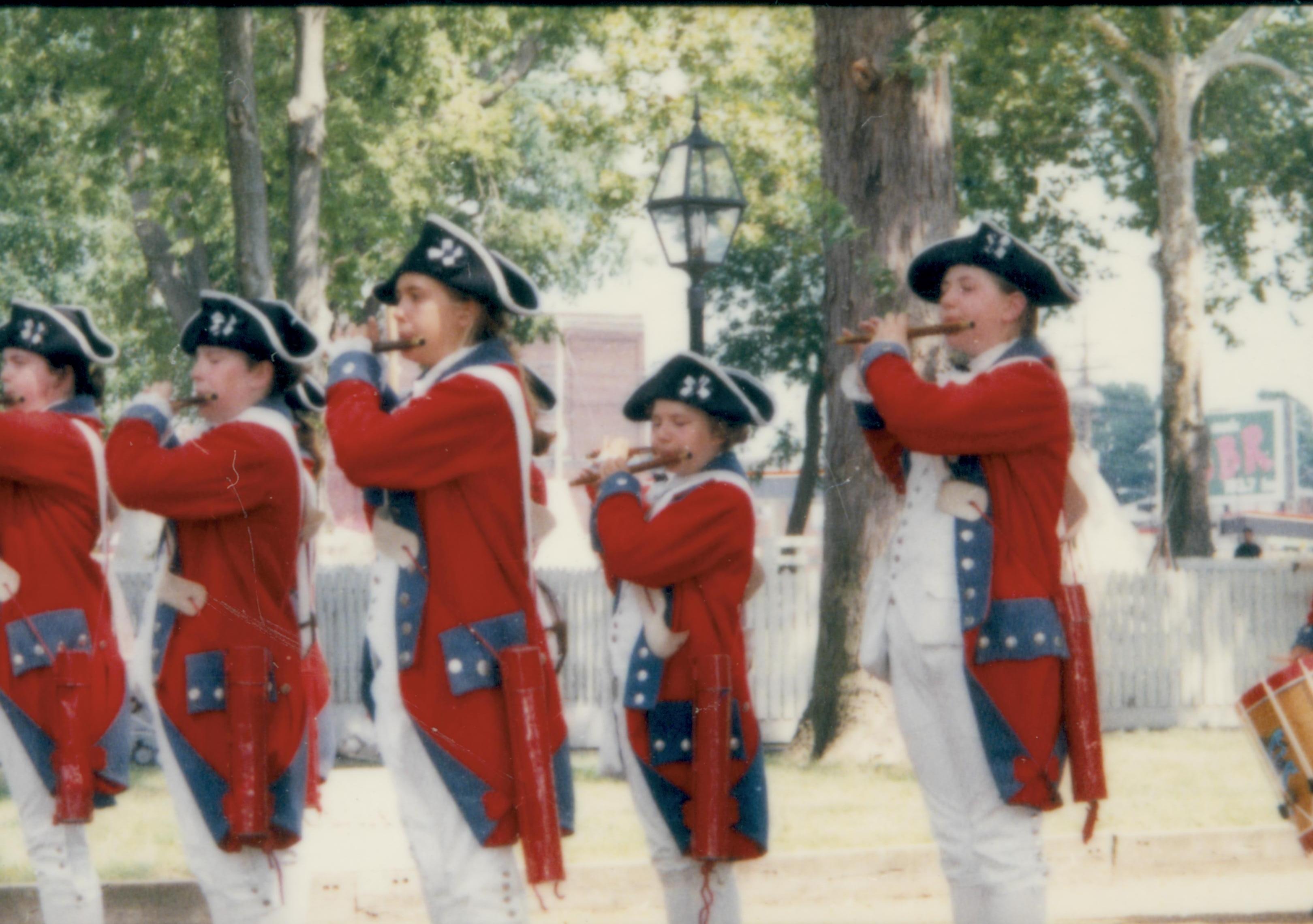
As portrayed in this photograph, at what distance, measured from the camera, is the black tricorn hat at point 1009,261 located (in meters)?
4.57

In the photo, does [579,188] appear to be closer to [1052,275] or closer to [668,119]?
[668,119]

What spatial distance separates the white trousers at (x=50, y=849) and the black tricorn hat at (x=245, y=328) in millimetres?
1366

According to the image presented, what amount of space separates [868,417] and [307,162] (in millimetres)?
6908

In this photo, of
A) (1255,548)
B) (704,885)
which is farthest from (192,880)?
(1255,548)

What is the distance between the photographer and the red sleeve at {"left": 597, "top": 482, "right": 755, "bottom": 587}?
4.83 metres

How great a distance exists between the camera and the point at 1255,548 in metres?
19.5

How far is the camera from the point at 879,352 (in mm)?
4492

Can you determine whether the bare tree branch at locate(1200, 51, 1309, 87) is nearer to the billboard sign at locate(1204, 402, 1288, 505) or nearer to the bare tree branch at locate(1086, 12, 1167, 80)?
the bare tree branch at locate(1086, 12, 1167, 80)

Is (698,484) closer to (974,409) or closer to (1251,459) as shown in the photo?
(974,409)


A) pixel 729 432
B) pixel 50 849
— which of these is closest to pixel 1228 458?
pixel 729 432

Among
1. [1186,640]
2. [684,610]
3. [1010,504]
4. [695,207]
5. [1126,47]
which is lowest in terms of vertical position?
[1186,640]

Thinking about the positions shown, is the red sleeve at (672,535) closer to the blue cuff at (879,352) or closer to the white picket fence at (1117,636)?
the blue cuff at (879,352)

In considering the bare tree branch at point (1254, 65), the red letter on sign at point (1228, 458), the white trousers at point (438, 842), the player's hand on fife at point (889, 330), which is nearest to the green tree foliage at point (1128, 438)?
the red letter on sign at point (1228, 458)

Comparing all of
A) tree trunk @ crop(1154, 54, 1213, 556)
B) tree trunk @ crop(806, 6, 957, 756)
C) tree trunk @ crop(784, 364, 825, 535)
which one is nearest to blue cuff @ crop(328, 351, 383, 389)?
tree trunk @ crop(806, 6, 957, 756)
